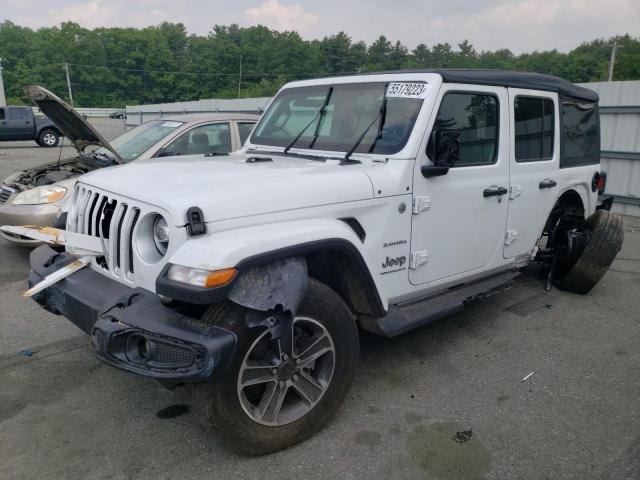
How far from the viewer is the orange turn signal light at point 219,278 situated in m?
2.22

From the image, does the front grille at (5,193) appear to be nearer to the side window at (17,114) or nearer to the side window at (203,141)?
the side window at (203,141)

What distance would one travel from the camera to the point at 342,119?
3.73 m

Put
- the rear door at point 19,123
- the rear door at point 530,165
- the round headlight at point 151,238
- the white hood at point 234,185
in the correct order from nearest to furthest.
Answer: the white hood at point 234,185 < the round headlight at point 151,238 < the rear door at point 530,165 < the rear door at point 19,123

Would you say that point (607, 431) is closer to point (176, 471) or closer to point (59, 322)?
point (176, 471)

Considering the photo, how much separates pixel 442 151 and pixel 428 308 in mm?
1070

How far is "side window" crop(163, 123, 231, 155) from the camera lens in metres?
6.18

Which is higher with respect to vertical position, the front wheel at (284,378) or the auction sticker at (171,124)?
the auction sticker at (171,124)

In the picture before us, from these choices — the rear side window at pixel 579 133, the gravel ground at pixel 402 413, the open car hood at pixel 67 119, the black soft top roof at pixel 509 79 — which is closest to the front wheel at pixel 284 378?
the gravel ground at pixel 402 413

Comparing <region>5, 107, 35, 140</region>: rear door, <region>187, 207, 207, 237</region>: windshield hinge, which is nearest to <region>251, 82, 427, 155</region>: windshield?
<region>187, 207, 207, 237</region>: windshield hinge

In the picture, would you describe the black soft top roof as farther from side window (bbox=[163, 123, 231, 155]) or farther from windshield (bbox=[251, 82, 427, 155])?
side window (bbox=[163, 123, 231, 155])

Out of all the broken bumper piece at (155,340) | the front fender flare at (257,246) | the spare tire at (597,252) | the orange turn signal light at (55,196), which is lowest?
the spare tire at (597,252)

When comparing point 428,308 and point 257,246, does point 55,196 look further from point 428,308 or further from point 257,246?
point 428,308

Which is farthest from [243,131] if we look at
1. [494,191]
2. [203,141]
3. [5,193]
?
[494,191]

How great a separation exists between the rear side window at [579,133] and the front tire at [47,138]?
21.9 metres
